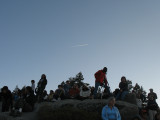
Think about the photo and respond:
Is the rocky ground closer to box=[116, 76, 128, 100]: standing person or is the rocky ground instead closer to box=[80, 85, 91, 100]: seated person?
box=[116, 76, 128, 100]: standing person

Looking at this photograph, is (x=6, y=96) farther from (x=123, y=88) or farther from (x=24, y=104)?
(x=123, y=88)

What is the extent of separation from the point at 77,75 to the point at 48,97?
124 feet

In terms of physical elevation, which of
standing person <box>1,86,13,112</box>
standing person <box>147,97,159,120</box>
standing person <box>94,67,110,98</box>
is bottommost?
standing person <box>147,97,159,120</box>

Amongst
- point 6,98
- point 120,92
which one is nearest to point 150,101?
point 120,92

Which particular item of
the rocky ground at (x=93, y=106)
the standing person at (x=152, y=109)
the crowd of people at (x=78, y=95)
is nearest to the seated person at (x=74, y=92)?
the crowd of people at (x=78, y=95)

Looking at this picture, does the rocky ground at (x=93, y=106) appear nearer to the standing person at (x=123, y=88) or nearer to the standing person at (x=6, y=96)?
the standing person at (x=123, y=88)

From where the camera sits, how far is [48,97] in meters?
14.0

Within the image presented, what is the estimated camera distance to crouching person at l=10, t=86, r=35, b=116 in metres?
9.79

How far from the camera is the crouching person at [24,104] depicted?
979 cm

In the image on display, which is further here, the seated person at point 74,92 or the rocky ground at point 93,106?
the seated person at point 74,92

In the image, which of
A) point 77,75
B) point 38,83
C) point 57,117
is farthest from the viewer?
point 77,75

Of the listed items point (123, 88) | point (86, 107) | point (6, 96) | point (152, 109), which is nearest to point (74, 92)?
point (86, 107)

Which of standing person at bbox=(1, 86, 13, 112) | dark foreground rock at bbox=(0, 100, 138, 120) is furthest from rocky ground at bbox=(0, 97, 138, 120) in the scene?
standing person at bbox=(1, 86, 13, 112)

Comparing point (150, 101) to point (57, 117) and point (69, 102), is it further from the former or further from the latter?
point (57, 117)
